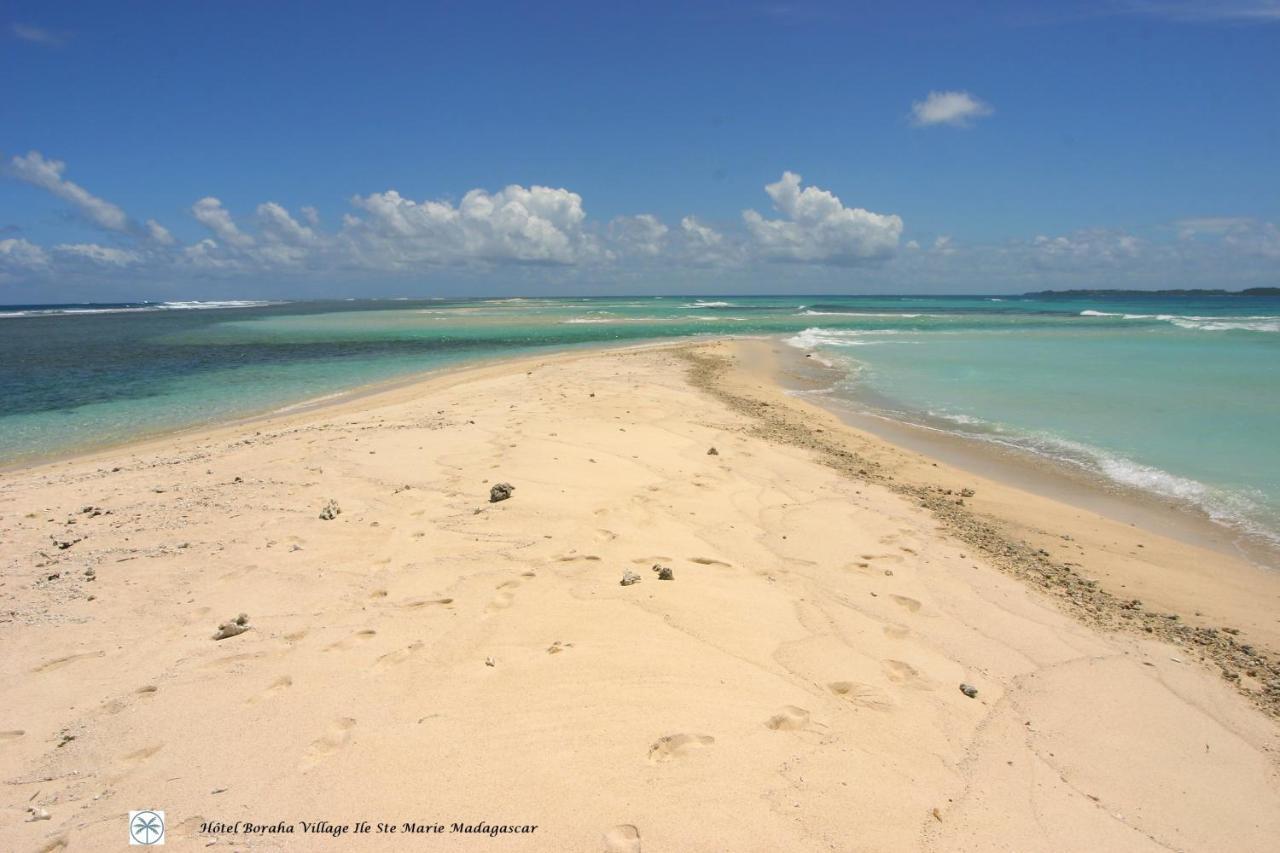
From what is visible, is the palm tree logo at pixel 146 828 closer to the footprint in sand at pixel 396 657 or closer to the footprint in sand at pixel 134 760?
the footprint in sand at pixel 134 760

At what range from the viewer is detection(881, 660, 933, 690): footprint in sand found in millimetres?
3750

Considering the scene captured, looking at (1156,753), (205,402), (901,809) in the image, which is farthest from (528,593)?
(205,402)

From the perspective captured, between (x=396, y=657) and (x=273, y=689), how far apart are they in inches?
24.4

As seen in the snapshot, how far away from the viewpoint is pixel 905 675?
3.84 metres

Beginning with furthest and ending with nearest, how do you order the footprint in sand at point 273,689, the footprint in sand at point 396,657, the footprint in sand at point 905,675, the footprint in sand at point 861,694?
1. the footprint in sand at point 905,675
2. the footprint in sand at point 396,657
3. the footprint in sand at point 861,694
4. the footprint in sand at point 273,689

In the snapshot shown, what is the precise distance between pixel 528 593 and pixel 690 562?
1.38 m

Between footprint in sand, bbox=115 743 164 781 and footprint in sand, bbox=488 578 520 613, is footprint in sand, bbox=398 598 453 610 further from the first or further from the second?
footprint in sand, bbox=115 743 164 781

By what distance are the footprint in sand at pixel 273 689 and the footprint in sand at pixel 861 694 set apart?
296cm

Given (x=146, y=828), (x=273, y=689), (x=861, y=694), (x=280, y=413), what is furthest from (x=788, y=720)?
(x=280, y=413)

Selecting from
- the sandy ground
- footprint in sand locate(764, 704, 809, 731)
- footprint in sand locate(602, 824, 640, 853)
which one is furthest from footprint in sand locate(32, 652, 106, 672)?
footprint in sand locate(764, 704, 809, 731)

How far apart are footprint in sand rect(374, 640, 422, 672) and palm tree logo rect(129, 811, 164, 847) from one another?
1.11 metres

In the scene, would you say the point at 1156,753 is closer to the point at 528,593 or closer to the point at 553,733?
the point at 553,733

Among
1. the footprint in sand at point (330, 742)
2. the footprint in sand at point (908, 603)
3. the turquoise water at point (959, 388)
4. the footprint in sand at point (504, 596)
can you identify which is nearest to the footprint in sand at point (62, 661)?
the footprint in sand at point (330, 742)

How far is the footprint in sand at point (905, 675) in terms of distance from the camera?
3.75m
